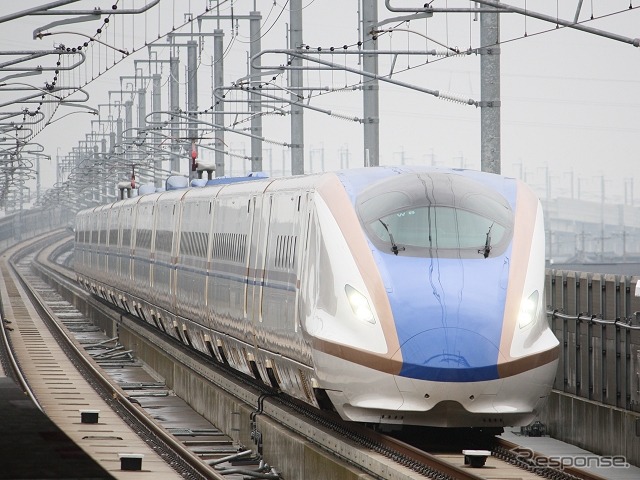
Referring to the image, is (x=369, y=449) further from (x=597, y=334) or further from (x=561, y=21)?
(x=561, y=21)

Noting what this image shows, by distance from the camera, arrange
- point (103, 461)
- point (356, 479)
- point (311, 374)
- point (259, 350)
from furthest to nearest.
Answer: point (259, 350) < point (103, 461) < point (311, 374) < point (356, 479)

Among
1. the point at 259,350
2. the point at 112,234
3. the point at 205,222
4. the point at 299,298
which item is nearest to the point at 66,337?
the point at 112,234

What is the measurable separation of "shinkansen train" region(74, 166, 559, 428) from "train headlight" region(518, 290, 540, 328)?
2cm

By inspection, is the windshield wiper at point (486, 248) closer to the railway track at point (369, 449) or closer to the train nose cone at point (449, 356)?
the train nose cone at point (449, 356)

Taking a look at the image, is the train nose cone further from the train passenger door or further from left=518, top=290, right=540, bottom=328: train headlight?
the train passenger door

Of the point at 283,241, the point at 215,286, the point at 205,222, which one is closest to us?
the point at 283,241

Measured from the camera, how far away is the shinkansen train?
15141 millimetres

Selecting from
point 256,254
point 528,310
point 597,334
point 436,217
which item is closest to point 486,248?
point 436,217

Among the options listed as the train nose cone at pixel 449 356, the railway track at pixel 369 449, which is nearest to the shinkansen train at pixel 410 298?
the train nose cone at pixel 449 356

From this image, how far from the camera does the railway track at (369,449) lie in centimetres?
1392

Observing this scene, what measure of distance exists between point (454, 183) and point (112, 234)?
34151 millimetres

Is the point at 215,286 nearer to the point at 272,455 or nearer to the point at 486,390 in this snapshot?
the point at 272,455

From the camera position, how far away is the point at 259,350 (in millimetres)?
20797

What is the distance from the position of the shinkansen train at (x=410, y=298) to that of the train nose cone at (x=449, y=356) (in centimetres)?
1
